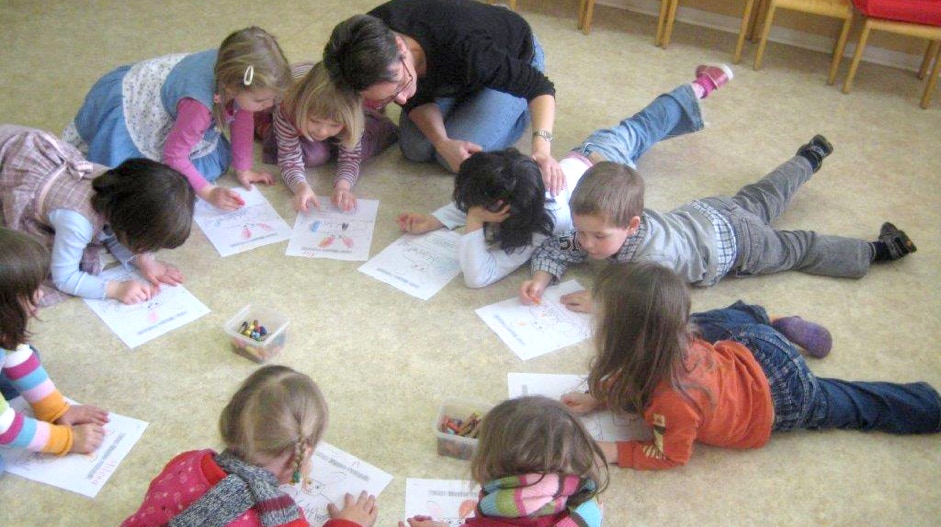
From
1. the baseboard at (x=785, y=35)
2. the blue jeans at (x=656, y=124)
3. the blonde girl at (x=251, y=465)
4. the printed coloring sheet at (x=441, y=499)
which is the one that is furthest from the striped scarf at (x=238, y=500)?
the baseboard at (x=785, y=35)

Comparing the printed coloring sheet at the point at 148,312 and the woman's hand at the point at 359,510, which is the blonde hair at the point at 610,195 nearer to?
the woman's hand at the point at 359,510

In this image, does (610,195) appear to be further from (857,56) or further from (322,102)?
(857,56)

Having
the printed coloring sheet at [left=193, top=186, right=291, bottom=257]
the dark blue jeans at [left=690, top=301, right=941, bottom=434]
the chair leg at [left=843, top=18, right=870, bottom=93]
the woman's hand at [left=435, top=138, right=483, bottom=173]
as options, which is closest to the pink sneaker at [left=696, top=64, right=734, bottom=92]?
Result: the chair leg at [left=843, top=18, right=870, bottom=93]

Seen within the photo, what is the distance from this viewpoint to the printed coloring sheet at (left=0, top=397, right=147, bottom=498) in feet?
5.31

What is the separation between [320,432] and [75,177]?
1.10 m

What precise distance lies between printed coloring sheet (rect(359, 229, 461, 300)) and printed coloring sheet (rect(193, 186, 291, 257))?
32 cm

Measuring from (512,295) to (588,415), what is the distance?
18.6 inches

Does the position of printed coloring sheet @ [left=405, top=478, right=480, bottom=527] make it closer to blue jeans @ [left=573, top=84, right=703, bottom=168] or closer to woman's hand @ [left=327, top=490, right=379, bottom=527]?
woman's hand @ [left=327, top=490, right=379, bottom=527]

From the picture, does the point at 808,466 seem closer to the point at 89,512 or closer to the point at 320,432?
the point at 320,432

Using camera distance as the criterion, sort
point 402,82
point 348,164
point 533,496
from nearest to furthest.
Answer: point 533,496 < point 402,82 < point 348,164

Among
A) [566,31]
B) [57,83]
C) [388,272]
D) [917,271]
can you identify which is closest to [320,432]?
[388,272]

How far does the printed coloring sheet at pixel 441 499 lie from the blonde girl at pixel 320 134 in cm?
104

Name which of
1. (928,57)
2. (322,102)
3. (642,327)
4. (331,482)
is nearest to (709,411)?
(642,327)

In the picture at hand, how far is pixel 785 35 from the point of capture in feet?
11.8
